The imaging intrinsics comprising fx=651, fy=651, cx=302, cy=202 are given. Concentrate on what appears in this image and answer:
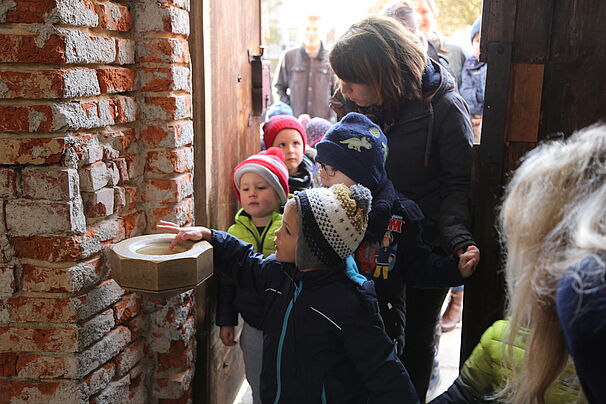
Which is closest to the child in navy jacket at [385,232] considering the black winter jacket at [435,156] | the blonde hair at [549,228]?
the black winter jacket at [435,156]

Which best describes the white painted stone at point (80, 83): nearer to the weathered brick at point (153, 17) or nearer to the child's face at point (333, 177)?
the weathered brick at point (153, 17)

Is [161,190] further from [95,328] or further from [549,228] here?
[549,228]

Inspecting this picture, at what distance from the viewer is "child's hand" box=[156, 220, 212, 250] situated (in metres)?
2.15

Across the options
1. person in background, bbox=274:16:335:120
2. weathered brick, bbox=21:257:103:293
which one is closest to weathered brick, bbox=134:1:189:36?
weathered brick, bbox=21:257:103:293

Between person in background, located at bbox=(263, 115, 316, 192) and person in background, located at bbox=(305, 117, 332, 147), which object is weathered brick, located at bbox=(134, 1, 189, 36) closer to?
person in background, located at bbox=(263, 115, 316, 192)

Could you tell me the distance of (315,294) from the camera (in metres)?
2.09

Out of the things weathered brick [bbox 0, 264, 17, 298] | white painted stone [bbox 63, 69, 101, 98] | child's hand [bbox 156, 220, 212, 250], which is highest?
white painted stone [bbox 63, 69, 101, 98]

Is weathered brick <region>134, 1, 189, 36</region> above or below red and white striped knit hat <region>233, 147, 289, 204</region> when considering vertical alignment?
above

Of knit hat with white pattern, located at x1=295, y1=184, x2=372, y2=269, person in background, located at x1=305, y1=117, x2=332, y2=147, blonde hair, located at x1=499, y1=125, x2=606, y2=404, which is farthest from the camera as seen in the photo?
person in background, located at x1=305, y1=117, x2=332, y2=147

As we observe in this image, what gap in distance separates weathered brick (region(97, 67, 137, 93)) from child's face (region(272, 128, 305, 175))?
125 cm

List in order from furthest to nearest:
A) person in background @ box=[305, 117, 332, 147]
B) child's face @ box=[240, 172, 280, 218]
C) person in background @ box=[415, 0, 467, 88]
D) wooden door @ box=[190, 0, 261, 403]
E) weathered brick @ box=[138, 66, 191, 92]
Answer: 1. person in background @ box=[415, 0, 467, 88]
2. person in background @ box=[305, 117, 332, 147]
3. child's face @ box=[240, 172, 280, 218]
4. wooden door @ box=[190, 0, 261, 403]
5. weathered brick @ box=[138, 66, 191, 92]

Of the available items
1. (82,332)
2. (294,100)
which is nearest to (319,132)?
(294,100)

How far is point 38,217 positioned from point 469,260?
143 centimetres

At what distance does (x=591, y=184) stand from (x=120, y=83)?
5.00 feet
